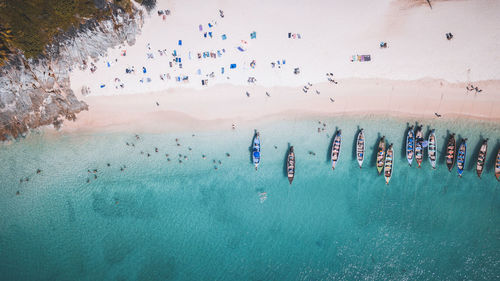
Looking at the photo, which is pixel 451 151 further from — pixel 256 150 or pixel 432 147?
pixel 256 150

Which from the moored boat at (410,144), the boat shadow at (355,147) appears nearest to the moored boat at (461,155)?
the moored boat at (410,144)

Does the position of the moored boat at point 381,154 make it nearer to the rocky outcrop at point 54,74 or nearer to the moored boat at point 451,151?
the moored boat at point 451,151

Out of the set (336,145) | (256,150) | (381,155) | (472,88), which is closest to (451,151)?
(472,88)

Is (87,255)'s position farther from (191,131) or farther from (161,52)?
(161,52)

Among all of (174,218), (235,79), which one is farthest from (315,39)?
(174,218)

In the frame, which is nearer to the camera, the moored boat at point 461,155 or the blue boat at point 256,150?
the moored boat at point 461,155

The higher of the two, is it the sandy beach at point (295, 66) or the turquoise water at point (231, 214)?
the sandy beach at point (295, 66)

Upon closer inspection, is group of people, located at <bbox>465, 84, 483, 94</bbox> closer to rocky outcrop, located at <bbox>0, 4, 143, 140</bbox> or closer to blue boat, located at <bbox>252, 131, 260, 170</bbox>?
blue boat, located at <bbox>252, 131, 260, 170</bbox>
